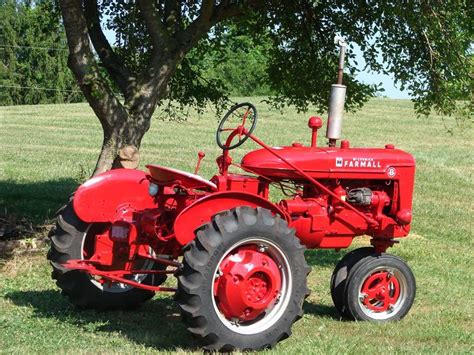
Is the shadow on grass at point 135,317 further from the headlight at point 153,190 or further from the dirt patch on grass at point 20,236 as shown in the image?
the dirt patch on grass at point 20,236

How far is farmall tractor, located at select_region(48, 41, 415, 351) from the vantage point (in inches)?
213

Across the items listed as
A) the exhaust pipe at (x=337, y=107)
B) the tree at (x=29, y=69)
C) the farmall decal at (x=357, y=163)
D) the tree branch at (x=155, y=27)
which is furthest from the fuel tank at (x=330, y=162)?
the tree at (x=29, y=69)

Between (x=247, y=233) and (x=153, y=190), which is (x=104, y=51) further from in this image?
(x=247, y=233)

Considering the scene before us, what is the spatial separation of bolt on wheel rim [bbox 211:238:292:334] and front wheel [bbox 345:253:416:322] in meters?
1.00

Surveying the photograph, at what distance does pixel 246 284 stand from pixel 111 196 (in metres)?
1.46

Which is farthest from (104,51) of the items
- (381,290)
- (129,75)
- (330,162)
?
(381,290)

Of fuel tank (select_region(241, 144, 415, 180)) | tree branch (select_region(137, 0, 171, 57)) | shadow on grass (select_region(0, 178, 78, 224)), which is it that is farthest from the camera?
shadow on grass (select_region(0, 178, 78, 224))

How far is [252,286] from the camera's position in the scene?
5508 millimetres

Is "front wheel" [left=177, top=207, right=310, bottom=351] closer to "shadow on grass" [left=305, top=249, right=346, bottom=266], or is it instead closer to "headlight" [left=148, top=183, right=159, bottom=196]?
"headlight" [left=148, top=183, right=159, bottom=196]

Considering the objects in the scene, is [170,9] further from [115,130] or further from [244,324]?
[244,324]

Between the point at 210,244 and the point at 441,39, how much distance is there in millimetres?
4690

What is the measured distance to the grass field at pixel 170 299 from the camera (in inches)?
223

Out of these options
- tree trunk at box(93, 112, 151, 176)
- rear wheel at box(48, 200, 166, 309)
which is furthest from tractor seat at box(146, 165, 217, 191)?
tree trunk at box(93, 112, 151, 176)

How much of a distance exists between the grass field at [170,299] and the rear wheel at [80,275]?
0.10m
